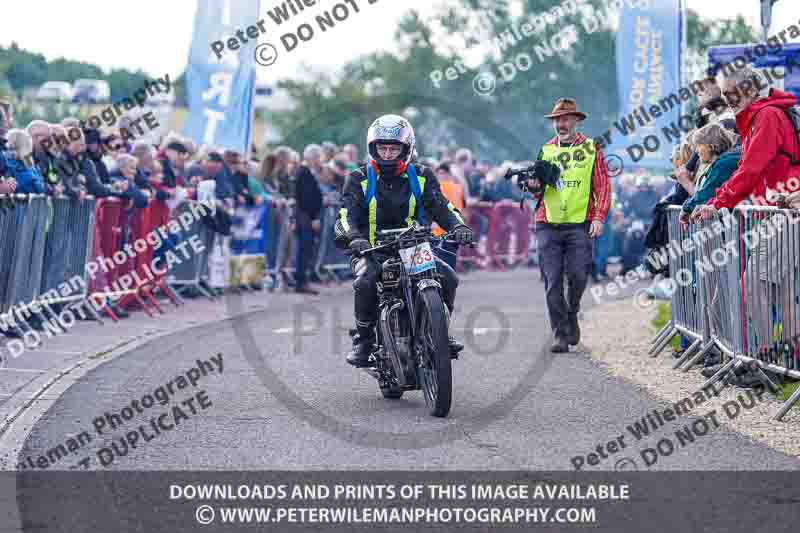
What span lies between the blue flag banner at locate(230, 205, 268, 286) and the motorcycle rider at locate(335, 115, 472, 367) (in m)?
9.86

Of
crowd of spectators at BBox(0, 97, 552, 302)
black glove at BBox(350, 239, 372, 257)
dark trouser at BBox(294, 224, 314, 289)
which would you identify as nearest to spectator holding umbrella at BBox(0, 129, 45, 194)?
crowd of spectators at BBox(0, 97, 552, 302)

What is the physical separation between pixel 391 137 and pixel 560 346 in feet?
13.2

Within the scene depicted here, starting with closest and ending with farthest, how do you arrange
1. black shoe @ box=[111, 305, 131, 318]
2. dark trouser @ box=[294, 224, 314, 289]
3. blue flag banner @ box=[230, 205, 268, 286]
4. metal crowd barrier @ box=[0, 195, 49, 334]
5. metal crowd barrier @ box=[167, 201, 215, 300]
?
metal crowd barrier @ box=[0, 195, 49, 334], black shoe @ box=[111, 305, 131, 318], metal crowd barrier @ box=[167, 201, 215, 300], blue flag banner @ box=[230, 205, 268, 286], dark trouser @ box=[294, 224, 314, 289]

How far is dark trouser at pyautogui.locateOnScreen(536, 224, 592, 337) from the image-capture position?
1254 centimetres

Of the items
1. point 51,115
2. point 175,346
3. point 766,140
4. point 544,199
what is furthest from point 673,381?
point 51,115

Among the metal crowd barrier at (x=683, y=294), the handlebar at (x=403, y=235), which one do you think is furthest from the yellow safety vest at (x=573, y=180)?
the handlebar at (x=403, y=235)

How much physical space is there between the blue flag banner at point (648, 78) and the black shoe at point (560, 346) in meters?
10.9

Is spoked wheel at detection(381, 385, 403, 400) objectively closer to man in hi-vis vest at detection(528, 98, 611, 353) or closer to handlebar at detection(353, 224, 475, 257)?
handlebar at detection(353, 224, 475, 257)

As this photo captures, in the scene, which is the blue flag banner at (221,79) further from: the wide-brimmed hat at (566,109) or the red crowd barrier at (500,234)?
the red crowd barrier at (500,234)

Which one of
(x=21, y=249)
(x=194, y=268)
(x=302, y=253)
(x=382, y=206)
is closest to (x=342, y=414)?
(x=382, y=206)

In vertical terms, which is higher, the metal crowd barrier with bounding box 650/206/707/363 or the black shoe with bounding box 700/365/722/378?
the metal crowd barrier with bounding box 650/206/707/363

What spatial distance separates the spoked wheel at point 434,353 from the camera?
8109 mm

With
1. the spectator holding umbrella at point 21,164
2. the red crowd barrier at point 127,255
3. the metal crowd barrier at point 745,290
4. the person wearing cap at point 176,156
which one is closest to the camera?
the metal crowd barrier at point 745,290

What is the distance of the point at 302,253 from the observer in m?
19.8
